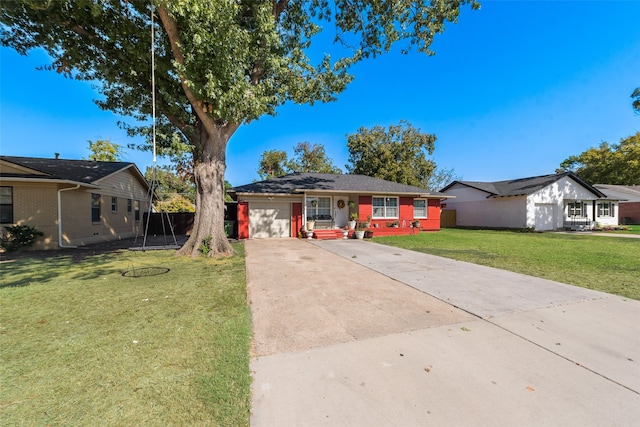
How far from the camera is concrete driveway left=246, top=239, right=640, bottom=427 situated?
2.01 meters

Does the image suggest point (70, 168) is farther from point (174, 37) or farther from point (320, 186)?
point (320, 186)

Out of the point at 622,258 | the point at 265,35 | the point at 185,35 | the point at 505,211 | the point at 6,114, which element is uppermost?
the point at 265,35

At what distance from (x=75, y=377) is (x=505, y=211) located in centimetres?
2502

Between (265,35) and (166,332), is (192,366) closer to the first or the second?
(166,332)

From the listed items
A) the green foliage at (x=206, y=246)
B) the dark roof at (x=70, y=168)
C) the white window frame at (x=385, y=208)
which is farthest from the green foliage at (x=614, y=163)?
the dark roof at (x=70, y=168)

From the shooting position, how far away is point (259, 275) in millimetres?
6207

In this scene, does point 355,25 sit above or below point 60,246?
above

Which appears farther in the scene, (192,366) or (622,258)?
(622,258)

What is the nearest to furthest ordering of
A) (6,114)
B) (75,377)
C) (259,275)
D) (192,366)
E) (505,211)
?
(75,377)
(192,366)
(259,275)
(6,114)
(505,211)

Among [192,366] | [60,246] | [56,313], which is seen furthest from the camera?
[60,246]

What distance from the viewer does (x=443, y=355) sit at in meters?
2.78

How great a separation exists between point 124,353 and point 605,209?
33.4m

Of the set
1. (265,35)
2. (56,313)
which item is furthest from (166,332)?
(265,35)

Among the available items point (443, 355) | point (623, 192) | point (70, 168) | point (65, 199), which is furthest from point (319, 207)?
point (623, 192)
